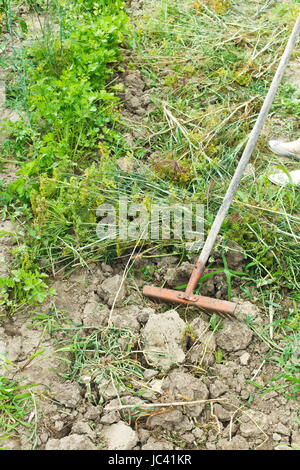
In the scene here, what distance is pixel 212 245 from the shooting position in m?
2.55

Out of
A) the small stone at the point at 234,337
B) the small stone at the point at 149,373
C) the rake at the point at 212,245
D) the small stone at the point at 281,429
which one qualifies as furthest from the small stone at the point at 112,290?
the small stone at the point at 281,429

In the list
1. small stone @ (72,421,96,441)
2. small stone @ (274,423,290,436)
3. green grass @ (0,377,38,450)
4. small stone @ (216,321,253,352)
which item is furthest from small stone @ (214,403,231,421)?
green grass @ (0,377,38,450)

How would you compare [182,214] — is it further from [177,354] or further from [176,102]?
[176,102]

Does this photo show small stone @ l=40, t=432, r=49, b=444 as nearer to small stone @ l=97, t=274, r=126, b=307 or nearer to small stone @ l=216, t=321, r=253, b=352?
small stone @ l=97, t=274, r=126, b=307

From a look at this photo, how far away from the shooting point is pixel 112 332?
244 cm

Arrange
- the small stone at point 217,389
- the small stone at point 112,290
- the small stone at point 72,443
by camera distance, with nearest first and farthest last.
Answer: the small stone at point 72,443 → the small stone at point 217,389 → the small stone at point 112,290

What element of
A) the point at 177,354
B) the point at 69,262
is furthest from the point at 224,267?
the point at 69,262

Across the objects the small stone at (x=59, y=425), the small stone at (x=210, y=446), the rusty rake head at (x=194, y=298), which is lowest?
the small stone at (x=210, y=446)

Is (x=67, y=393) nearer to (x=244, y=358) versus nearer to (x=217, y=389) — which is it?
(x=217, y=389)

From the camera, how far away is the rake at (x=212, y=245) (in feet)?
7.96

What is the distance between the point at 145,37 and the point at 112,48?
1.43 feet

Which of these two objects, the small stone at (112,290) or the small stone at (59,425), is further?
the small stone at (112,290)

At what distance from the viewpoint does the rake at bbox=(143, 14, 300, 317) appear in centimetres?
243

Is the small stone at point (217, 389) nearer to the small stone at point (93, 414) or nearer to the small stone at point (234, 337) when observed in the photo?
the small stone at point (234, 337)
